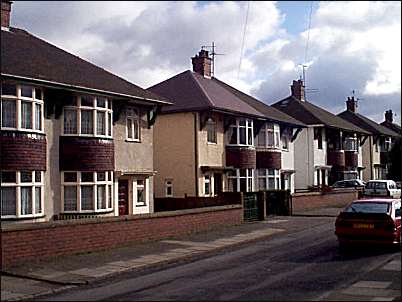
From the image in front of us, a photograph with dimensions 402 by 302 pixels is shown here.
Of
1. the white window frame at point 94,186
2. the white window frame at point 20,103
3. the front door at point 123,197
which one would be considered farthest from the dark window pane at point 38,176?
the front door at point 123,197

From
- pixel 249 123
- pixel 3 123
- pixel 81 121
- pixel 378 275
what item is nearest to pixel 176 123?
pixel 249 123

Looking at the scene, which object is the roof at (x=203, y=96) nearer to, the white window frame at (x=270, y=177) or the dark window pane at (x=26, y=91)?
the white window frame at (x=270, y=177)

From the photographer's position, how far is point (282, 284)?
11430 mm

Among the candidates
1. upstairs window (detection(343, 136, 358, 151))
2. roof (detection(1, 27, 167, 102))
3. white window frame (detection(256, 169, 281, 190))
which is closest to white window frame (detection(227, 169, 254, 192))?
white window frame (detection(256, 169, 281, 190))

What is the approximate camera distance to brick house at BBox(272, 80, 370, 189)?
155ft

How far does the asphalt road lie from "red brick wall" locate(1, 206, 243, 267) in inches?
104

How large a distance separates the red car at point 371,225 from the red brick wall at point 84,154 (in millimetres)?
9356

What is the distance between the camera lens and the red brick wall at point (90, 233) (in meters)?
14.0

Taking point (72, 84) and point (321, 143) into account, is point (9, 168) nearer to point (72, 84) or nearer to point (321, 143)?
point (72, 84)

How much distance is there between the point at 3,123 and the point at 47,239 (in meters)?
5.88

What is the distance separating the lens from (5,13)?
2381cm

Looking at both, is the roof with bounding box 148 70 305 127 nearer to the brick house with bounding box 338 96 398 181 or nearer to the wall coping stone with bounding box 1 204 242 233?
the wall coping stone with bounding box 1 204 242 233

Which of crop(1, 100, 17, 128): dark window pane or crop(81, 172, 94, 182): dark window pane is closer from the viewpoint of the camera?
crop(1, 100, 17, 128): dark window pane

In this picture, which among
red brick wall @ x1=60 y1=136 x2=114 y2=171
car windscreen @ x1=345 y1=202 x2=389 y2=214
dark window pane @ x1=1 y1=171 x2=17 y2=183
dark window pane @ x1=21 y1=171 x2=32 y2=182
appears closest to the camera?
car windscreen @ x1=345 y1=202 x2=389 y2=214
